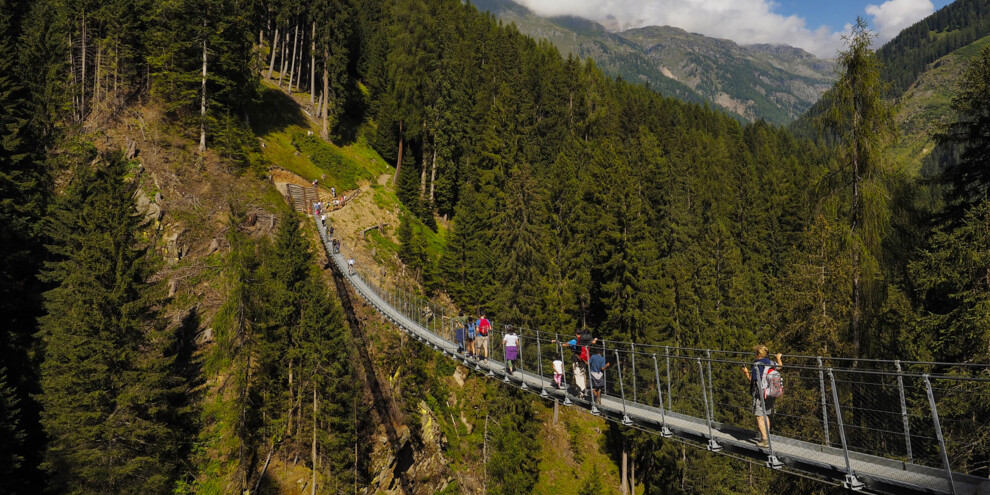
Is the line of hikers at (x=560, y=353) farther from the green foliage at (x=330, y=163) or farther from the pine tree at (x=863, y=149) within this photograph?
the green foliage at (x=330, y=163)

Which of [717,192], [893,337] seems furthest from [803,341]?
[717,192]

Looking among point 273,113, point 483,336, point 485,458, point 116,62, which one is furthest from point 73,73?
point 485,458

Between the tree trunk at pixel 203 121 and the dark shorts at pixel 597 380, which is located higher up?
the tree trunk at pixel 203 121

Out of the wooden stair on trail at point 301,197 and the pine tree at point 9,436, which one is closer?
the pine tree at point 9,436

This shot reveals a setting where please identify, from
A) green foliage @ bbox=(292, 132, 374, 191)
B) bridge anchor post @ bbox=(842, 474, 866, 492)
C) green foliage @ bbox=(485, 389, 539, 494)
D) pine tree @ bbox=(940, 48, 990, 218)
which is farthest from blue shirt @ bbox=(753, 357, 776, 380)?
green foliage @ bbox=(292, 132, 374, 191)

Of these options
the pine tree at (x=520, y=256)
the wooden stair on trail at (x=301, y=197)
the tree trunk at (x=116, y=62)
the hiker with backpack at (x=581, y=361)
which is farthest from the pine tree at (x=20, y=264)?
the hiker with backpack at (x=581, y=361)

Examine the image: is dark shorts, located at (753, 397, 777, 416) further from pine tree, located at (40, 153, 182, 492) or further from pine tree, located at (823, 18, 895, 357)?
pine tree, located at (40, 153, 182, 492)
